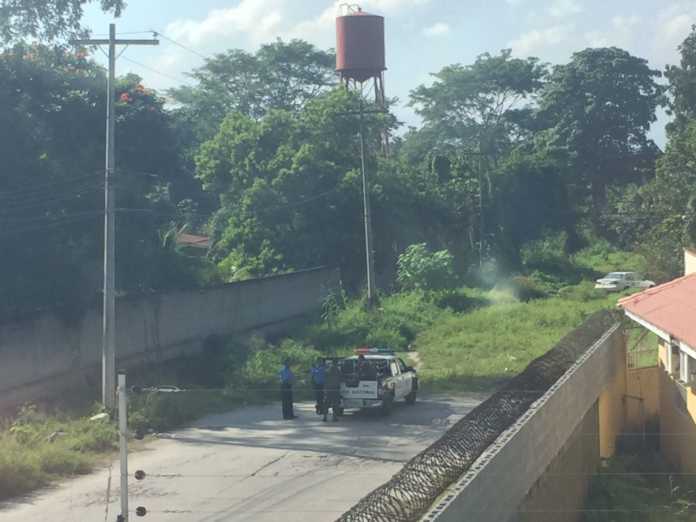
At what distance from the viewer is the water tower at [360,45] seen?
62250 millimetres

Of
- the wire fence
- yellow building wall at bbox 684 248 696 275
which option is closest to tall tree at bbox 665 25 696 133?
yellow building wall at bbox 684 248 696 275

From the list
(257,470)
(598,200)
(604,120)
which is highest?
(604,120)

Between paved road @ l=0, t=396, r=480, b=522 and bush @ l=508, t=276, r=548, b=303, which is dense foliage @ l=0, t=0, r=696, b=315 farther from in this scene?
paved road @ l=0, t=396, r=480, b=522

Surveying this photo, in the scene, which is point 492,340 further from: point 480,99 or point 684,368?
point 480,99

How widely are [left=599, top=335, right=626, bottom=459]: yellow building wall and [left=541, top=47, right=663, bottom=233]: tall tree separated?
4789 cm

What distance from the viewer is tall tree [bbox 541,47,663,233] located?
71.4 metres

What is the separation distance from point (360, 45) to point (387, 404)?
40.2 meters

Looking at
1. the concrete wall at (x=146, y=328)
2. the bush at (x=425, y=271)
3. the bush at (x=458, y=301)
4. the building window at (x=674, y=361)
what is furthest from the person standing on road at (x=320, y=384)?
the bush at (x=425, y=271)

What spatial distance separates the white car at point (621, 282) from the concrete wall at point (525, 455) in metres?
32.8

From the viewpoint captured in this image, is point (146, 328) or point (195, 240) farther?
point (195, 240)

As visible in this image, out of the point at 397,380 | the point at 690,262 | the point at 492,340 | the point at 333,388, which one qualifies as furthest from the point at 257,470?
the point at 492,340

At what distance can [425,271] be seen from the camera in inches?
1858

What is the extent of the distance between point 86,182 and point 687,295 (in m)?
Answer: 19.0

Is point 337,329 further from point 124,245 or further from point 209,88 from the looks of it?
point 209,88
